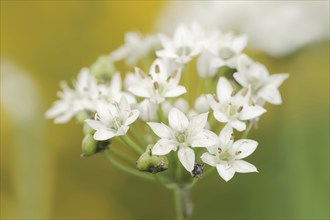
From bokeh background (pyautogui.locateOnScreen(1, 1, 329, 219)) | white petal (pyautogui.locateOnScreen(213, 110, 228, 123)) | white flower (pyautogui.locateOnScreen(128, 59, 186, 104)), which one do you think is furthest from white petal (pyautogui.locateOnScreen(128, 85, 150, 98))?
bokeh background (pyautogui.locateOnScreen(1, 1, 329, 219))

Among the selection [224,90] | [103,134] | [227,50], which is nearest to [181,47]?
[227,50]

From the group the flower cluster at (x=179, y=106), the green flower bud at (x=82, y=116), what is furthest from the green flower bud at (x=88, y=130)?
the green flower bud at (x=82, y=116)

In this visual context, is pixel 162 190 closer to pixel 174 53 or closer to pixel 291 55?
pixel 291 55

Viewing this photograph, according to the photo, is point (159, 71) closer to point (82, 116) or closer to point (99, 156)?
point (82, 116)

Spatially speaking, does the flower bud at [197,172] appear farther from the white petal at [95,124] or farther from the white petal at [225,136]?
the white petal at [95,124]

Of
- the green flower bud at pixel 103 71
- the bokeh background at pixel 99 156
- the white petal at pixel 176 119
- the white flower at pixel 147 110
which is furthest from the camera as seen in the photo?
the bokeh background at pixel 99 156

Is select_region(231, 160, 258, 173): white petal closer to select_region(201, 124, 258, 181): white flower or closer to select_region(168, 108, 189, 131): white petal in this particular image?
select_region(201, 124, 258, 181): white flower

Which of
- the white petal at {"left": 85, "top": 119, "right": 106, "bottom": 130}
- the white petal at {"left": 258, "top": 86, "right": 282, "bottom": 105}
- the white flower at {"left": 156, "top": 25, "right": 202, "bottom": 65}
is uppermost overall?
the white flower at {"left": 156, "top": 25, "right": 202, "bottom": 65}
